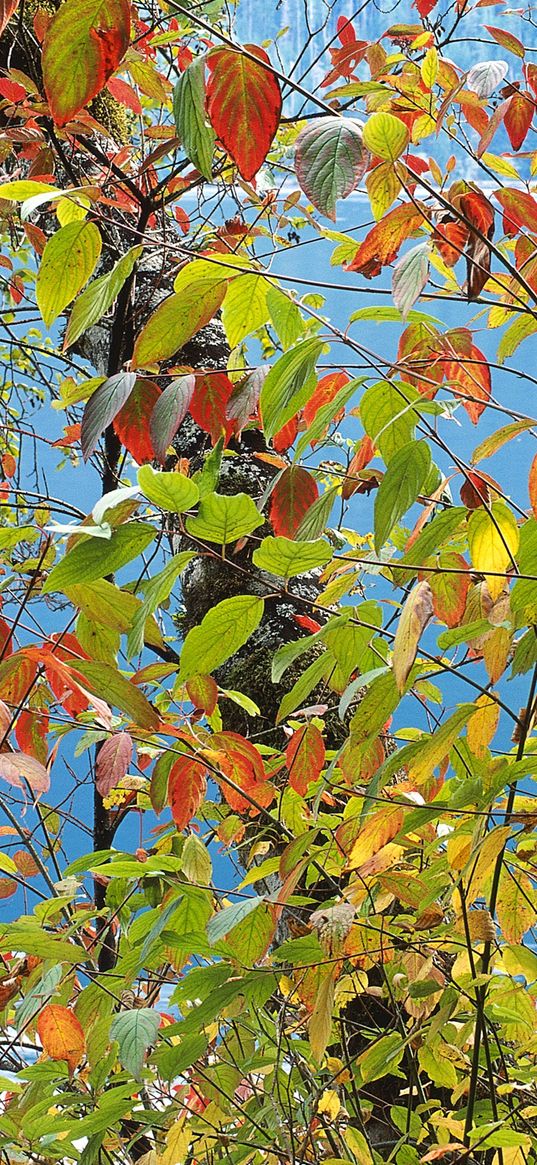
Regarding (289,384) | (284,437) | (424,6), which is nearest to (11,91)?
(424,6)

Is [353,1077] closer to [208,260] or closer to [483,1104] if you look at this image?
[483,1104]

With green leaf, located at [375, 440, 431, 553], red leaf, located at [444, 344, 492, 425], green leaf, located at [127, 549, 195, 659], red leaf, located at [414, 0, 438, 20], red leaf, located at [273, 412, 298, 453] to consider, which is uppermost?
red leaf, located at [414, 0, 438, 20]

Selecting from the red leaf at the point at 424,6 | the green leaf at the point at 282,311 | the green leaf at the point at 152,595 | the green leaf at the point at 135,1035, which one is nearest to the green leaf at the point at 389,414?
the green leaf at the point at 282,311

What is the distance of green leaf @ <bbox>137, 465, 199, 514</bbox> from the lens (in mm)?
447

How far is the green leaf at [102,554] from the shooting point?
0.47 m

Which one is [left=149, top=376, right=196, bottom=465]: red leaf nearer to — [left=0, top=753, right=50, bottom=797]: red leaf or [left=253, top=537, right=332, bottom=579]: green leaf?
[left=253, top=537, right=332, bottom=579]: green leaf

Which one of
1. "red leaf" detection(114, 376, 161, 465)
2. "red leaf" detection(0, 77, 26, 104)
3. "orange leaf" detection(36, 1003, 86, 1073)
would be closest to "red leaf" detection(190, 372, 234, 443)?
"red leaf" detection(114, 376, 161, 465)

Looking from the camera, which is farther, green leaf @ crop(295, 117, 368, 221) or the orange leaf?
the orange leaf

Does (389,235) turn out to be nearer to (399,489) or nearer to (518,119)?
(399,489)

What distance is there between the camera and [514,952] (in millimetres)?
687

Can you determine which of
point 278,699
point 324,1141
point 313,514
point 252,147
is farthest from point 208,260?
point 324,1141

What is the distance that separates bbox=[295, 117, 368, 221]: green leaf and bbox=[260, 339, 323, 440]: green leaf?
3.1 inches

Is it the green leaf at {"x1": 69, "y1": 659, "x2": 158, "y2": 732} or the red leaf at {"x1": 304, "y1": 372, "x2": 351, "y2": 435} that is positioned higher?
the red leaf at {"x1": 304, "y1": 372, "x2": 351, "y2": 435}

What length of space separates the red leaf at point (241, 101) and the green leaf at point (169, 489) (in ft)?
0.60
